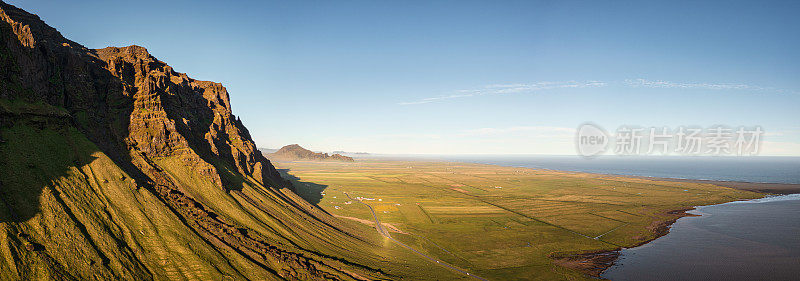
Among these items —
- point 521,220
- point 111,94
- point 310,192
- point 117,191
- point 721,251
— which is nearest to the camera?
point 117,191

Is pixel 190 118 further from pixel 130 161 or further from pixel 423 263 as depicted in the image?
pixel 423 263

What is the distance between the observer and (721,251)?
233 ft

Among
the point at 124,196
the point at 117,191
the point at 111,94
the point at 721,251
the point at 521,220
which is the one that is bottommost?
the point at 521,220

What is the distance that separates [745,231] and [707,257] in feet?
122

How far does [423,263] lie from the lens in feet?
189

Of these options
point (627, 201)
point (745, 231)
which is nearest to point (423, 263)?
point (745, 231)

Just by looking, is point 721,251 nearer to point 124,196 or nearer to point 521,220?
point 521,220

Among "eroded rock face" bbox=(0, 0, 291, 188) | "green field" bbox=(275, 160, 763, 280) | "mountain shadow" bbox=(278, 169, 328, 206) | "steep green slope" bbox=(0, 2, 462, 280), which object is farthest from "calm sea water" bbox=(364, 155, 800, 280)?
"mountain shadow" bbox=(278, 169, 328, 206)

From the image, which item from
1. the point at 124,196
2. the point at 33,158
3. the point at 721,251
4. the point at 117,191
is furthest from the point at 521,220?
the point at 33,158

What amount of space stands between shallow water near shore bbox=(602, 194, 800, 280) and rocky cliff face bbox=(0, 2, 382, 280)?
5796 cm

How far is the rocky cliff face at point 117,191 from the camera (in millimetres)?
29984

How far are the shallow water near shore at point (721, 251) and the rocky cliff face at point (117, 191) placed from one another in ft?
190

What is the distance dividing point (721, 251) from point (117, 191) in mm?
117496

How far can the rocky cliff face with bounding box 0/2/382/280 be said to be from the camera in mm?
29984
